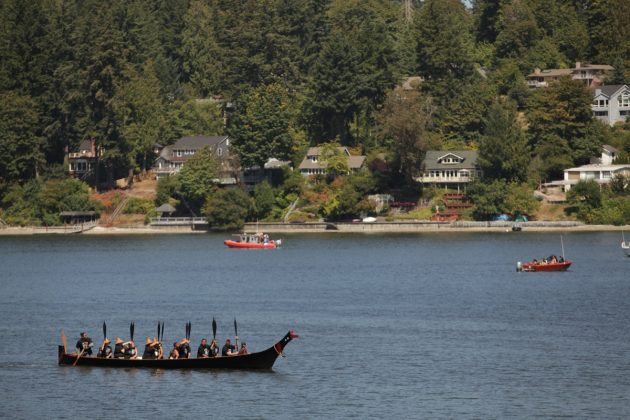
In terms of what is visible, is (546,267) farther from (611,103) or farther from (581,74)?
(581,74)

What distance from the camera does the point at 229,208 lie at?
550 ft

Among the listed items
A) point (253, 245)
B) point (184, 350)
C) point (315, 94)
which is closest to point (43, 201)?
point (253, 245)

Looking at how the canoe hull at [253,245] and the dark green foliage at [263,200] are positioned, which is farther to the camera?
the dark green foliage at [263,200]

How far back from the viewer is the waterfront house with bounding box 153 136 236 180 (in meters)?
186

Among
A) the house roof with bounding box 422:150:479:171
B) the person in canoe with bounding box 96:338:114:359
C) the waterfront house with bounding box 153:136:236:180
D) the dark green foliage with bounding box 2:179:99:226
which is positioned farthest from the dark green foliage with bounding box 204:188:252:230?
the person in canoe with bounding box 96:338:114:359

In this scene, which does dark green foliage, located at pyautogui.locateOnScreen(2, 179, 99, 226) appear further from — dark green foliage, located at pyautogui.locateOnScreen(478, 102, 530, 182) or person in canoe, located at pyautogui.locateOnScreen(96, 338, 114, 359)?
person in canoe, located at pyautogui.locateOnScreen(96, 338, 114, 359)

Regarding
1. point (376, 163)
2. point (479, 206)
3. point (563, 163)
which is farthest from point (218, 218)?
point (563, 163)

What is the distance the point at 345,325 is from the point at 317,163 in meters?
Result: 91.3

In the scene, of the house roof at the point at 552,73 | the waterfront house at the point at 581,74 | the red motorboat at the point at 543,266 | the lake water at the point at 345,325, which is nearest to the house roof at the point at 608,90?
the waterfront house at the point at 581,74

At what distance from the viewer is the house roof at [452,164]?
169m

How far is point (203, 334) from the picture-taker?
83.4 metres

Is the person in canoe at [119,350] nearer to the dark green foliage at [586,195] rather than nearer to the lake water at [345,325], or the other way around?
the lake water at [345,325]

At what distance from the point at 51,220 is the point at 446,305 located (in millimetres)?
93277

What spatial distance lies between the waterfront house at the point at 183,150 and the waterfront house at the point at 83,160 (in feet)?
31.4
